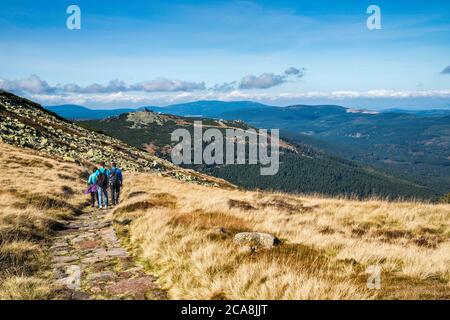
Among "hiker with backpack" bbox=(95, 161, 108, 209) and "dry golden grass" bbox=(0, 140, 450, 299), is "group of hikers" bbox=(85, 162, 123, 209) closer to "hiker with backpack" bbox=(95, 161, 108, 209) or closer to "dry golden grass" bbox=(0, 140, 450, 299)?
"hiker with backpack" bbox=(95, 161, 108, 209)

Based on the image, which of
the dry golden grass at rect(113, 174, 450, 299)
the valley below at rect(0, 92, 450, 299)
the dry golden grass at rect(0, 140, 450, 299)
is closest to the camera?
the dry golden grass at rect(113, 174, 450, 299)

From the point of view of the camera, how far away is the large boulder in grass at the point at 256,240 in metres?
9.39

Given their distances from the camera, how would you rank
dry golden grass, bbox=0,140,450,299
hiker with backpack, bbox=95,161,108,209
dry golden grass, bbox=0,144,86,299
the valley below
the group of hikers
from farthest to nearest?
the group of hikers
hiker with backpack, bbox=95,161,108,209
dry golden grass, bbox=0,144,86,299
the valley below
dry golden grass, bbox=0,140,450,299

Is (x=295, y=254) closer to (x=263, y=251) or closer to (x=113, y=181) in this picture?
(x=263, y=251)

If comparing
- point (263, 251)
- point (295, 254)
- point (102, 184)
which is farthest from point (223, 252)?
point (102, 184)

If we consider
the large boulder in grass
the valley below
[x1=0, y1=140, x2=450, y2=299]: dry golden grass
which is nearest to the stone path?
the valley below

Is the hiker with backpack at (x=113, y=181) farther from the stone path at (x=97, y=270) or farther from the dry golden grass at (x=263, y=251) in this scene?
the stone path at (x=97, y=270)

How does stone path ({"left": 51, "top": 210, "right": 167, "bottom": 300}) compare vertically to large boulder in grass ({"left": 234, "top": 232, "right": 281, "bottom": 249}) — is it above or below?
below

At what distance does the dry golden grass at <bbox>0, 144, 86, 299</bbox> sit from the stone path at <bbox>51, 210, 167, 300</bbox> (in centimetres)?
38

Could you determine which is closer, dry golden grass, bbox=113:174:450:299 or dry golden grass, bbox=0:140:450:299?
dry golden grass, bbox=113:174:450:299

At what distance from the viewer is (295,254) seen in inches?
344

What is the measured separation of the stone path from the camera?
706 centimetres

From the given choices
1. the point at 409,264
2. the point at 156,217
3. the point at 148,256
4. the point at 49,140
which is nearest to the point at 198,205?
the point at 156,217

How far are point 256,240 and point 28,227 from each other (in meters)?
7.61
